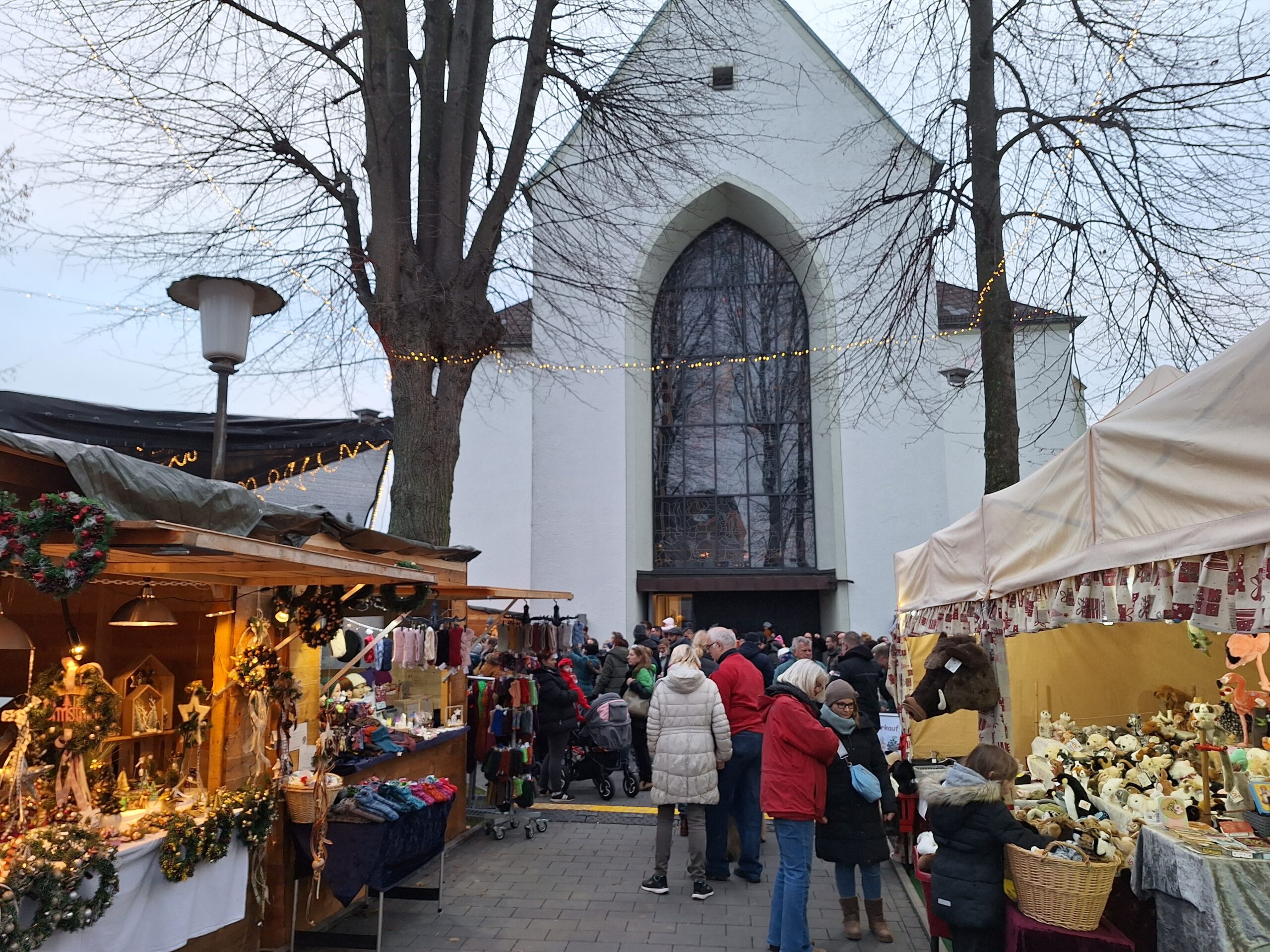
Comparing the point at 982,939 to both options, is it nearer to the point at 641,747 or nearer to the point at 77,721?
the point at 77,721

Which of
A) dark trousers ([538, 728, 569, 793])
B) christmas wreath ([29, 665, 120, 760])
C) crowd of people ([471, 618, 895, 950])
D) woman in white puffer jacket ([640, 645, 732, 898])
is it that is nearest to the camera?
christmas wreath ([29, 665, 120, 760])

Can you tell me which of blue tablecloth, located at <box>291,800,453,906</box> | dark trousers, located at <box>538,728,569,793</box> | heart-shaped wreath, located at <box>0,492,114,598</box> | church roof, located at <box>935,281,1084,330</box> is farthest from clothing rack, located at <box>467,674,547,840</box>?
church roof, located at <box>935,281,1084,330</box>

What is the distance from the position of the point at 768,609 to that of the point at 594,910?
14.0m

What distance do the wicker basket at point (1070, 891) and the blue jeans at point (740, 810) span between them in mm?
2975

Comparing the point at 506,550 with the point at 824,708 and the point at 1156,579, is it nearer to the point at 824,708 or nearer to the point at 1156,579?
the point at 824,708

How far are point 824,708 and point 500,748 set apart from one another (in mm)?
4181

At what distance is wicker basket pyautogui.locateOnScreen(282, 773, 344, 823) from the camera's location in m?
5.44

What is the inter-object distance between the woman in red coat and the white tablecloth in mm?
2982

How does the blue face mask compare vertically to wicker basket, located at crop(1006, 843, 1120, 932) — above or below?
above

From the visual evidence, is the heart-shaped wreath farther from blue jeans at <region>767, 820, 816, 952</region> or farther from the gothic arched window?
the gothic arched window

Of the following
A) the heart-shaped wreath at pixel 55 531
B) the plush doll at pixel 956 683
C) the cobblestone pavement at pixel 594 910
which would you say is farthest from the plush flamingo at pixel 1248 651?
the heart-shaped wreath at pixel 55 531

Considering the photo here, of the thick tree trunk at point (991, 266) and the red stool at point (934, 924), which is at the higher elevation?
the thick tree trunk at point (991, 266)

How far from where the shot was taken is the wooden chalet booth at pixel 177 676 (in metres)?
3.72

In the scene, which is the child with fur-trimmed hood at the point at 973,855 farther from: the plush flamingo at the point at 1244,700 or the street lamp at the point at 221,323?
the street lamp at the point at 221,323
